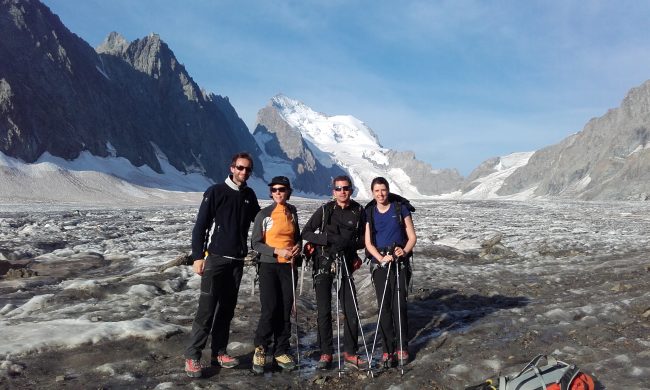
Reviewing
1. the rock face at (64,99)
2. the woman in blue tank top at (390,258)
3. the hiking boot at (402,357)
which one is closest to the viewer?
the hiking boot at (402,357)

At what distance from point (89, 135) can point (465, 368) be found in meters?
152

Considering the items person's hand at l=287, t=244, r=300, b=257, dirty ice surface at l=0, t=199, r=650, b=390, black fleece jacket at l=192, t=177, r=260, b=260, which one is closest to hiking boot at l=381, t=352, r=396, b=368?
dirty ice surface at l=0, t=199, r=650, b=390

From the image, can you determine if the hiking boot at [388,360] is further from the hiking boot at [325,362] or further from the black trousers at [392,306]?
the hiking boot at [325,362]

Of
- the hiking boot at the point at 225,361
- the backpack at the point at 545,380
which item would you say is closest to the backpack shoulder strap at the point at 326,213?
the hiking boot at the point at 225,361

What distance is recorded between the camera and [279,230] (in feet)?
22.9

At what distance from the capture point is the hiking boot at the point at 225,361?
6832 mm

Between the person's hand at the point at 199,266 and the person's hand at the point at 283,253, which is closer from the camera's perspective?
the person's hand at the point at 199,266

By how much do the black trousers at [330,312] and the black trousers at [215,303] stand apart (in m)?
1.24

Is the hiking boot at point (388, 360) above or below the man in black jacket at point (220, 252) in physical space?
below

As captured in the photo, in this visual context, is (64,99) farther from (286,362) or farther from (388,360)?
(388,360)

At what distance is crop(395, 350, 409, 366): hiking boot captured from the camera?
22.9 feet

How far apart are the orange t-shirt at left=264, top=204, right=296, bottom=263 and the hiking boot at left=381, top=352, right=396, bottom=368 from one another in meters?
2.00

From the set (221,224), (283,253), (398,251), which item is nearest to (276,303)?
(283,253)

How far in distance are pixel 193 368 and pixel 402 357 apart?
2.94 metres
